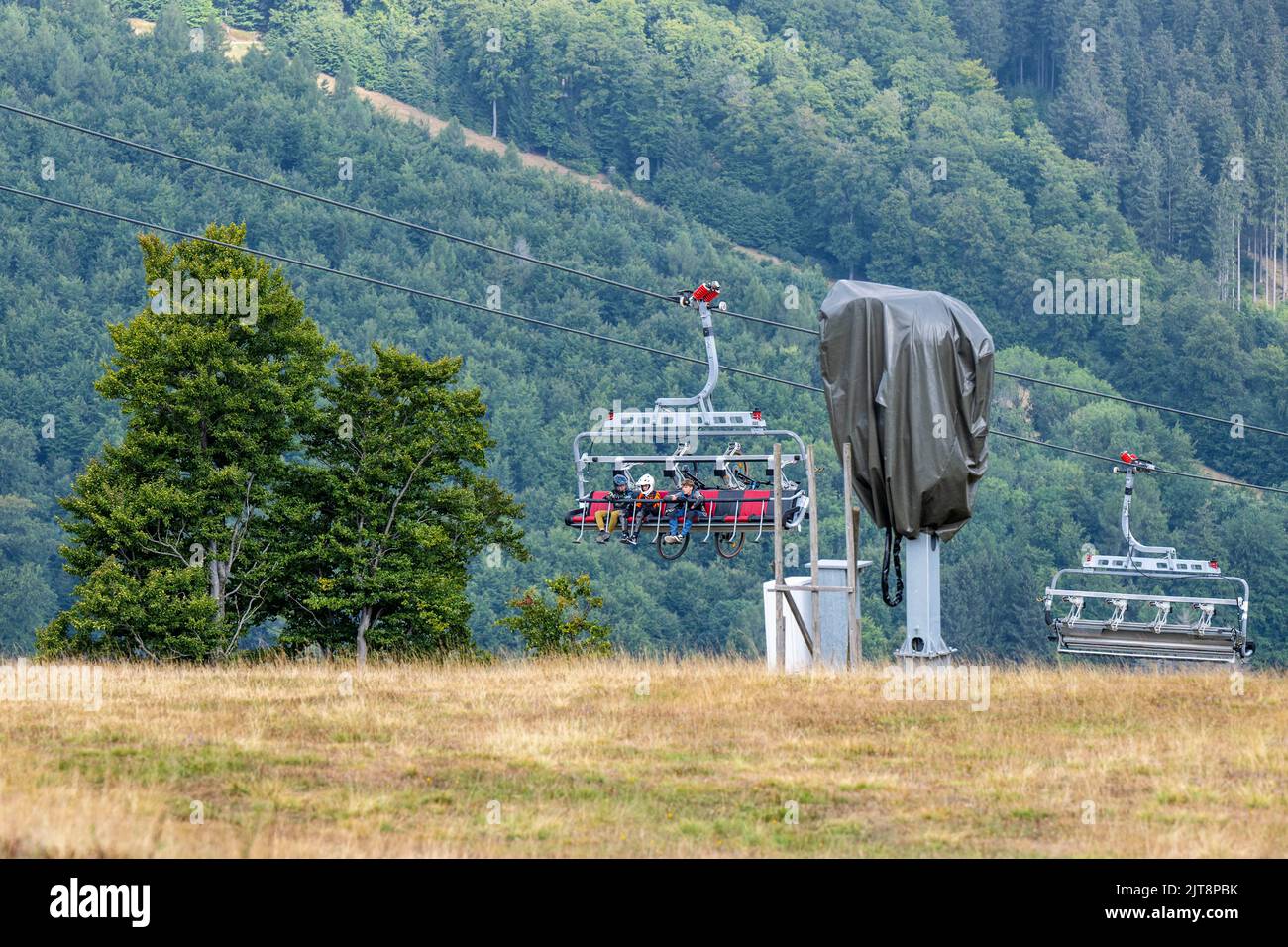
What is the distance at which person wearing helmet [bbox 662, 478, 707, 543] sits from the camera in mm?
25016

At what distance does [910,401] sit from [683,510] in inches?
199

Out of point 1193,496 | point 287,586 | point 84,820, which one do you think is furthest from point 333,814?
point 1193,496

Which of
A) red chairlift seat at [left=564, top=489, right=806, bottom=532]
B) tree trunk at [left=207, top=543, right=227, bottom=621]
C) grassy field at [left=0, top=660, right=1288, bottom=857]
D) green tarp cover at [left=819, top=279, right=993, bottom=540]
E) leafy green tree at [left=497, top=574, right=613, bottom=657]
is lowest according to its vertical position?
grassy field at [left=0, top=660, right=1288, bottom=857]

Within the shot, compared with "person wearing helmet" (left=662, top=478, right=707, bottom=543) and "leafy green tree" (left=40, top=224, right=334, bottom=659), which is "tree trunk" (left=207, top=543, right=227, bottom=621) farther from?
"person wearing helmet" (left=662, top=478, right=707, bottom=543)

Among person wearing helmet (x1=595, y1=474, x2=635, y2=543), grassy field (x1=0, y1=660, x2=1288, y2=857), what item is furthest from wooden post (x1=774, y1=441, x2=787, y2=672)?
person wearing helmet (x1=595, y1=474, x2=635, y2=543)

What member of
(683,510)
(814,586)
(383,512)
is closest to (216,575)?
(383,512)

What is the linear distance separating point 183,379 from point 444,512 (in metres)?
5.04

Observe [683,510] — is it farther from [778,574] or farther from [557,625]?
[557,625]

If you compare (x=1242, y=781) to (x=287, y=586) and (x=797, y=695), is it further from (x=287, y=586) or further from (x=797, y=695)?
(x=287, y=586)

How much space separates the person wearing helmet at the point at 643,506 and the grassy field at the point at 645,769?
178 inches

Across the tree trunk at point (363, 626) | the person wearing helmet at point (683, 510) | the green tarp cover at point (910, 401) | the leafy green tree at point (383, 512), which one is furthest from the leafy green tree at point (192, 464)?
the green tarp cover at point (910, 401)

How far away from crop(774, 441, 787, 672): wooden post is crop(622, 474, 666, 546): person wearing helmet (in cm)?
242

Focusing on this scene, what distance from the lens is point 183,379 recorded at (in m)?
30.4

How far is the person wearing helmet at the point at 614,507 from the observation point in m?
25.3
